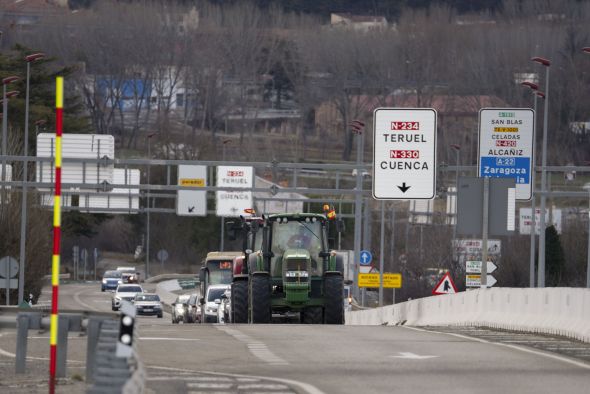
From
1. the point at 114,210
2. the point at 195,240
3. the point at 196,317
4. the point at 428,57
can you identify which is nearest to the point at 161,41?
the point at 428,57

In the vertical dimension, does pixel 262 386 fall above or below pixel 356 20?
below

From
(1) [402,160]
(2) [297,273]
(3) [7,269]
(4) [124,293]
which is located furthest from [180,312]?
(2) [297,273]

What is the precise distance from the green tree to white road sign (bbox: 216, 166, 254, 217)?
12240 millimetres

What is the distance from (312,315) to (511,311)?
4.56 m

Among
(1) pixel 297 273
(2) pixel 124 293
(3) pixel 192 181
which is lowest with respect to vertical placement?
(2) pixel 124 293

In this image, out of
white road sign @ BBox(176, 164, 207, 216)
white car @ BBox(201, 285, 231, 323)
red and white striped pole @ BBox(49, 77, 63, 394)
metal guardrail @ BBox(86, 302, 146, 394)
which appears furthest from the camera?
white road sign @ BBox(176, 164, 207, 216)

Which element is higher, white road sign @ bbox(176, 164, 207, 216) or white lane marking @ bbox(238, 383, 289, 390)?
white road sign @ bbox(176, 164, 207, 216)

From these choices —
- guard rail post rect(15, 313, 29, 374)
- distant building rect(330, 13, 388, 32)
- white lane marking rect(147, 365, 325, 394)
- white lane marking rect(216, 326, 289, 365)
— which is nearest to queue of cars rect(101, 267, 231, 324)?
white lane marking rect(216, 326, 289, 365)

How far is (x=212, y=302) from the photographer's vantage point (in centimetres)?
4506

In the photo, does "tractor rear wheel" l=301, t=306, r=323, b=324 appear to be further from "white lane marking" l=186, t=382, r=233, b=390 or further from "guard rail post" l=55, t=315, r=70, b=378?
"white lane marking" l=186, t=382, r=233, b=390

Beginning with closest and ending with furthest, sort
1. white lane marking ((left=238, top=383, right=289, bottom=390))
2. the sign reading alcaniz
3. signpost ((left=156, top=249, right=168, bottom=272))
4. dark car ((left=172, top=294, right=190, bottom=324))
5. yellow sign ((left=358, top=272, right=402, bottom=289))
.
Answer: white lane marking ((left=238, top=383, right=289, bottom=390)), the sign reading alcaniz, dark car ((left=172, top=294, right=190, bottom=324)), yellow sign ((left=358, top=272, right=402, bottom=289)), signpost ((left=156, top=249, right=168, bottom=272))

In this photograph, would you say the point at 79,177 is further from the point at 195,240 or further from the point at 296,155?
the point at 296,155

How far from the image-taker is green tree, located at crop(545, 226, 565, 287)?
67.9m

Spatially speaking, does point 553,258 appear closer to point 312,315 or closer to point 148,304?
point 148,304
